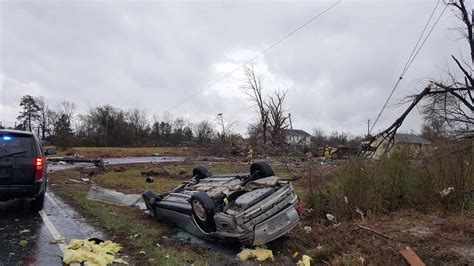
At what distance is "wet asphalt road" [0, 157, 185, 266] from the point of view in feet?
18.7

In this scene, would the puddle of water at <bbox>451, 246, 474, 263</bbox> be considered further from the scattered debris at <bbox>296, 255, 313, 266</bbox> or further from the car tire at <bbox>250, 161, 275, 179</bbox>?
the car tire at <bbox>250, 161, 275, 179</bbox>

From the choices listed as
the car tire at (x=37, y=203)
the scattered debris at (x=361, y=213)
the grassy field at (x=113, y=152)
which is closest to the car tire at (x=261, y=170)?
the scattered debris at (x=361, y=213)

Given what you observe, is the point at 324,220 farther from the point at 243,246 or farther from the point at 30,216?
the point at 30,216

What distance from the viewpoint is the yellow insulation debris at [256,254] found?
615cm

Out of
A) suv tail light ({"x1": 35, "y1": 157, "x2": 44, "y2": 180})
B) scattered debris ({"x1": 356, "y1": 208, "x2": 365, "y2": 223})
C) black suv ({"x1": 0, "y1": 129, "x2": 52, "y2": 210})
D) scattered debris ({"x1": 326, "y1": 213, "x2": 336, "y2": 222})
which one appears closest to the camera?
scattered debris ({"x1": 356, "y1": 208, "x2": 365, "y2": 223})

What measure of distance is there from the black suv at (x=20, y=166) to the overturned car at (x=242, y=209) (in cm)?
287

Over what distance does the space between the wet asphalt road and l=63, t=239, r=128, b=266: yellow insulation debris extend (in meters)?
0.18

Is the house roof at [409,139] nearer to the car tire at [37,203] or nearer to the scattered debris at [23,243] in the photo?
the scattered debris at [23,243]

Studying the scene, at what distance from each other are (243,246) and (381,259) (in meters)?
2.09

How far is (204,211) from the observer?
6.66 m

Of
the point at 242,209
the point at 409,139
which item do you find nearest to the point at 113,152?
the point at 409,139

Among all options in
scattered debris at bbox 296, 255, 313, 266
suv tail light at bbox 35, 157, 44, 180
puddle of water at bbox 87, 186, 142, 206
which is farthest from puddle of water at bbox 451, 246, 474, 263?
suv tail light at bbox 35, 157, 44, 180

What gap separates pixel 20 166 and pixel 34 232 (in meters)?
1.77

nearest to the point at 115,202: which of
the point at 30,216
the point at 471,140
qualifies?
the point at 30,216
